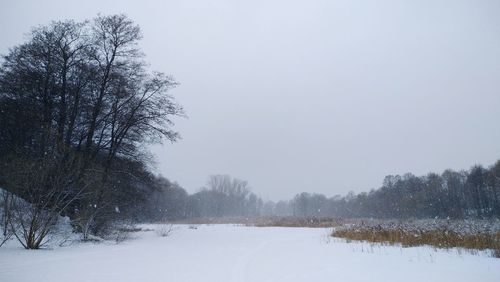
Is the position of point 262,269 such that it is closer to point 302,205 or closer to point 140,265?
point 140,265

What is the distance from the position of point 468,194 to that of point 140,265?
7883 centimetres

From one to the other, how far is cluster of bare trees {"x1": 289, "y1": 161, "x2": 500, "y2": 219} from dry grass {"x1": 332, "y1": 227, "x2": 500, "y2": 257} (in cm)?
4693

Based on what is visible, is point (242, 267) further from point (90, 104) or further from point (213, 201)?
point (213, 201)

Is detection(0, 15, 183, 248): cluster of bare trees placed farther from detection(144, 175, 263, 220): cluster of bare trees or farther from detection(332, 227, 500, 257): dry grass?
detection(144, 175, 263, 220): cluster of bare trees

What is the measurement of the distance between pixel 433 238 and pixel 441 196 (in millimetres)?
65903

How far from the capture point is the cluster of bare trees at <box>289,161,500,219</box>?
6035 centimetres

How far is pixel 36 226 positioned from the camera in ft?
29.7

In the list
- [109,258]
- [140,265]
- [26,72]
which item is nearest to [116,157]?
[26,72]

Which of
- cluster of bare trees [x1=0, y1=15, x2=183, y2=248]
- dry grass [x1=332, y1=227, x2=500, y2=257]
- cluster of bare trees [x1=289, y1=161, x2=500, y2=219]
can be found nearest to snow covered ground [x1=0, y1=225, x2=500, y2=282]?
dry grass [x1=332, y1=227, x2=500, y2=257]

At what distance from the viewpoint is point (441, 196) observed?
6750cm

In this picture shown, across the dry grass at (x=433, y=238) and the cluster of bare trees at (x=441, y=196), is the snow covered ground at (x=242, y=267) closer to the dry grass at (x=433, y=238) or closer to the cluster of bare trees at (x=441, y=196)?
the dry grass at (x=433, y=238)

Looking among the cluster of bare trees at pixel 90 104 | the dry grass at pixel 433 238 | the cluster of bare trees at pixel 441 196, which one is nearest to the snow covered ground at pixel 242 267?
the dry grass at pixel 433 238

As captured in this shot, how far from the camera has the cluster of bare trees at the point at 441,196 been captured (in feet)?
198

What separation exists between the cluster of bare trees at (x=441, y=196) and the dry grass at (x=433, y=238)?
4693 centimetres
